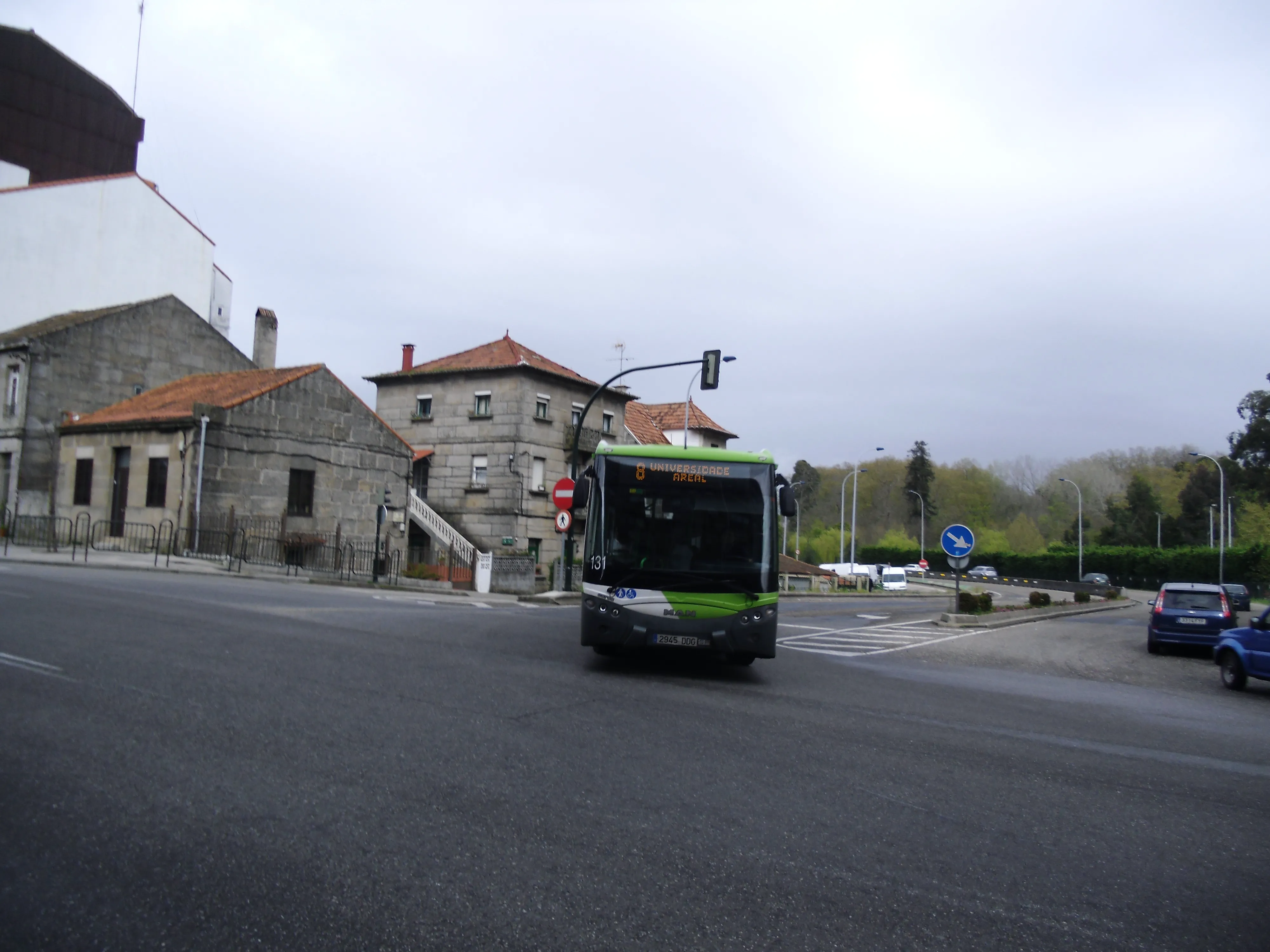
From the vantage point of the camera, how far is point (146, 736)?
20.3ft

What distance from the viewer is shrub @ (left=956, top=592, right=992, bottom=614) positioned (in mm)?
27188

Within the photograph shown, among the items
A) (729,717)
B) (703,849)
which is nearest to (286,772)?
(703,849)

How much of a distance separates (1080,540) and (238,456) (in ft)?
212

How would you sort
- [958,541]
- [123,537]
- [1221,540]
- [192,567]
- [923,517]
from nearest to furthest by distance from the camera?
[958,541], [192,567], [123,537], [1221,540], [923,517]

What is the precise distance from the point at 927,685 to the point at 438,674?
20.9 ft

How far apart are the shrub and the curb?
0.64 m

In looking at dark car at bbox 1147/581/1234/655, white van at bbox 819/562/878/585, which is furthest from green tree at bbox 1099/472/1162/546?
dark car at bbox 1147/581/1234/655

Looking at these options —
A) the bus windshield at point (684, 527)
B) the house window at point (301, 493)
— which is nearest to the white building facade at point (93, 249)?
the house window at point (301, 493)

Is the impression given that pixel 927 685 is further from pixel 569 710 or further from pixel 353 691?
pixel 353 691

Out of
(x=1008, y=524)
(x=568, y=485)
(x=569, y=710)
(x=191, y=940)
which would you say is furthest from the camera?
(x=1008, y=524)

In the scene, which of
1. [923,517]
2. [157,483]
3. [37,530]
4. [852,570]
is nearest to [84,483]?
[37,530]

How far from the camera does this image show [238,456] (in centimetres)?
2917

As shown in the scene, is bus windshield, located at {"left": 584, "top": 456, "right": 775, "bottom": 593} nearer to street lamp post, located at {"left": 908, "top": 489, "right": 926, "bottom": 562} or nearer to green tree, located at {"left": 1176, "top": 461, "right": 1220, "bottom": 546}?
street lamp post, located at {"left": 908, "top": 489, "right": 926, "bottom": 562}

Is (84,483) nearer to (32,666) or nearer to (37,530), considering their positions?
(37,530)
